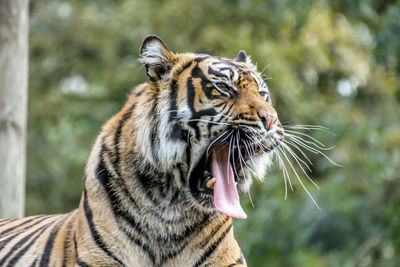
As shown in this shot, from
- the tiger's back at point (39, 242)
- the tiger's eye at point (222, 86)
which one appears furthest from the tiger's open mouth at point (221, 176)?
the tiger's back at point (39, 242)

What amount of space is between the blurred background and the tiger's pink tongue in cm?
609

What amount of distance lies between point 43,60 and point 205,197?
427 inches

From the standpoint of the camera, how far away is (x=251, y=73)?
383 centimetres

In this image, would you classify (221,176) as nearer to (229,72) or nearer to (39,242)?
(229,72)

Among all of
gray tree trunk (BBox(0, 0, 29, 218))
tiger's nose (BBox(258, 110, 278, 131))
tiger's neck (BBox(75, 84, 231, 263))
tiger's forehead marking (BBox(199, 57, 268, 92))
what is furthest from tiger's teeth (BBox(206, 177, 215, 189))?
gray tree trunk (BBox(0, 0, 29, 218))

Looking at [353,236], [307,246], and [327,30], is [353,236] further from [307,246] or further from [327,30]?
[327,30]

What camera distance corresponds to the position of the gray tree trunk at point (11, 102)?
5.71m

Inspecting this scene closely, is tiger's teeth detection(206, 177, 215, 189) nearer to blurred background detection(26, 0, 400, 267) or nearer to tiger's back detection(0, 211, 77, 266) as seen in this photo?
tiger's back detection(0, 211, 77, 266)

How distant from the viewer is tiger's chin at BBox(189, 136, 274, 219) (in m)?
3.59

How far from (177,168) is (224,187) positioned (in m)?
0.29

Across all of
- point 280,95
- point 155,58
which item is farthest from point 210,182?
point 280,95

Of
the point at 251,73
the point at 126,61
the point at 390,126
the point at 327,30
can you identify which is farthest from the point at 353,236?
the point at 251,73

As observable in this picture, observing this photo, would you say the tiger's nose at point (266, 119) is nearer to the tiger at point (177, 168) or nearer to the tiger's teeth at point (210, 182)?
the tiger at point (177, 168)

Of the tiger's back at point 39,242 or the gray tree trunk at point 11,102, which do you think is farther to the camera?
the gray tree trunk at point 11,102
